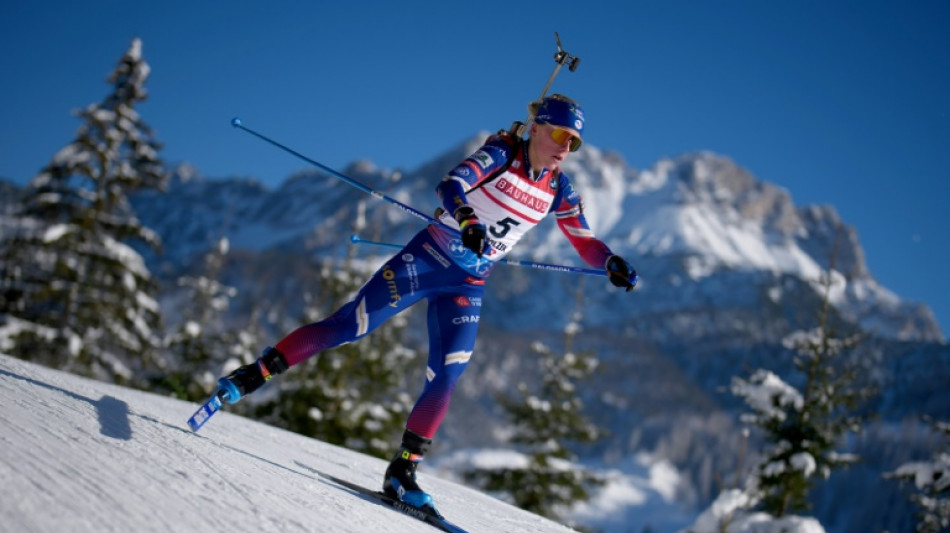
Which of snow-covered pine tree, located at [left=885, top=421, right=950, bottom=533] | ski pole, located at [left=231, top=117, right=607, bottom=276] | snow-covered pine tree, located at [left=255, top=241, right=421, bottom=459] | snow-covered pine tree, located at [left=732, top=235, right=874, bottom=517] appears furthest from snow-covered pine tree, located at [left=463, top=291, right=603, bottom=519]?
ski pole, located at [left=231, top=117, right=607, bottom=276]

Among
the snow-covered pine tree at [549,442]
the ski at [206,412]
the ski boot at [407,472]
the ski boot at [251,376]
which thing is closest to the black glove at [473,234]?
the ski boot at [407,472]

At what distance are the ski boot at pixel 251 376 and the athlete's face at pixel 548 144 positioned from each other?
1784 mm

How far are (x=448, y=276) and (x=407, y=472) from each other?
42.7 inches

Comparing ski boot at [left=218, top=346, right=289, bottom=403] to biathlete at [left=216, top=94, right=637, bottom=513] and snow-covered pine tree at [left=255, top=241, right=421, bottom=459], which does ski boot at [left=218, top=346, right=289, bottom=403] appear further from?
snow-covered pine tree at [left=255, top=241, right=421, bottom=459]

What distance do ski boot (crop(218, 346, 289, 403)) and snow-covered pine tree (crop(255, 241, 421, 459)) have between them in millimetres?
12769

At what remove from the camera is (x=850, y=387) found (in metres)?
12.2

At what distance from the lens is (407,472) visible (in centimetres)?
363

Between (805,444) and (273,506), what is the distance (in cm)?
1081

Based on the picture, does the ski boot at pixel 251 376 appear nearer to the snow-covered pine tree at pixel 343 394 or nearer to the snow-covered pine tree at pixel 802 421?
the snow-covered pine tree at pixel 802 421

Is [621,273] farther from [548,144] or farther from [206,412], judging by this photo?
[206,412]

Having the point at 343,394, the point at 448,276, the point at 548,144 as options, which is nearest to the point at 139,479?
the point at 448,276

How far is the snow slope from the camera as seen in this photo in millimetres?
1966

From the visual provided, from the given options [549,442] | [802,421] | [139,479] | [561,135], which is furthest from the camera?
[549,442]

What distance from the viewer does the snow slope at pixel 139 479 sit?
1966 mm
